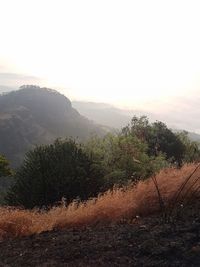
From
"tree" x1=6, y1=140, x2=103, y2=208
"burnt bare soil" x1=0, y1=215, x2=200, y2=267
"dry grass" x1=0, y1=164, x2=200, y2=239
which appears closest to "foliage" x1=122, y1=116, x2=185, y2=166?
"tree" x1=6, y1=140, x2=103, y2=208

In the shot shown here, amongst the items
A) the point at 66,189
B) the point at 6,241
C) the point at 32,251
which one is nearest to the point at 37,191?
the point at 66,189

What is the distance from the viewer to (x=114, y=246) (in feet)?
22.5

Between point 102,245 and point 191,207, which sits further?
point 191,207

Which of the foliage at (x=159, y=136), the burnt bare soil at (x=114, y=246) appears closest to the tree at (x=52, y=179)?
the burnt bare soil at (x=114, y=246)

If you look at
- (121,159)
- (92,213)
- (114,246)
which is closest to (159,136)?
(121,159)

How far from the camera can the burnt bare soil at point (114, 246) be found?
614 centimetres

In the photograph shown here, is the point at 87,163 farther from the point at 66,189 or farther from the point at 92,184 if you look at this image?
the point at 66,189

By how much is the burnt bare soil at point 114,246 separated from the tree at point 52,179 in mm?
5702

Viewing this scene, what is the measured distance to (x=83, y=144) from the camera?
21344 millimetres

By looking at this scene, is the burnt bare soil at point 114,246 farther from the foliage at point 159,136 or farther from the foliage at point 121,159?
the foliage at point 159,136

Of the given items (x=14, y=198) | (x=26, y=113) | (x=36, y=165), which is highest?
(x=36, y=165)

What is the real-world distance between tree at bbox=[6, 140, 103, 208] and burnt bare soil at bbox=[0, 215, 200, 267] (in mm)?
5702

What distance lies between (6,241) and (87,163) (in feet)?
24.5

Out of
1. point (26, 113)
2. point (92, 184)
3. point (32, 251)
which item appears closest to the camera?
point (32, 251)
